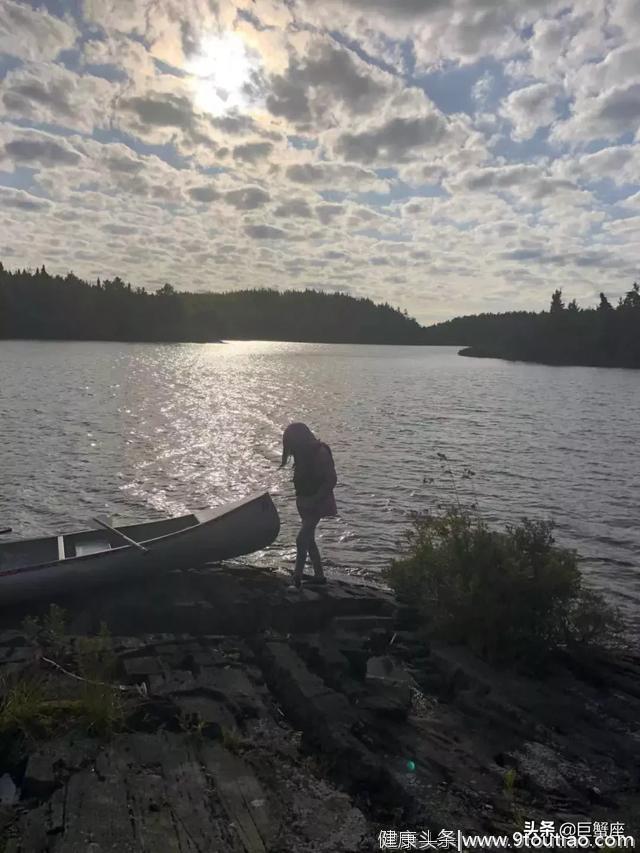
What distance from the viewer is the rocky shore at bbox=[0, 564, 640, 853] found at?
17.2ft

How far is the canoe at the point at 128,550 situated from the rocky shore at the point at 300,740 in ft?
2.20

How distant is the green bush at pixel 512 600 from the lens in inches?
336

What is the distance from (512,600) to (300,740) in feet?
11.5

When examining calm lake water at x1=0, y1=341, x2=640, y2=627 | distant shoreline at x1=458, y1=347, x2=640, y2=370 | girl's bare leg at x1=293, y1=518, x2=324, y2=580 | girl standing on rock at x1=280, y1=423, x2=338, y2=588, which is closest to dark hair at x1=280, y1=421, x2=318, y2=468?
girl standing on rock at x1=280, y1=423, x2=338, y2=588

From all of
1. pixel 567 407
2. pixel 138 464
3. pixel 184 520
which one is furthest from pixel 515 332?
pixel 184 520

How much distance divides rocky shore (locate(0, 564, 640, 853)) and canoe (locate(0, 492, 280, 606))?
2.20 ft

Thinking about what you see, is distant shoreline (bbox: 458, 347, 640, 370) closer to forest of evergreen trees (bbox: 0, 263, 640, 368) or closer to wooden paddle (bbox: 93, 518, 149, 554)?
forest of evergreen trees (bbox: 0, 263, 640, 368)

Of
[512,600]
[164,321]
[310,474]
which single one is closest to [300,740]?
[512,600]

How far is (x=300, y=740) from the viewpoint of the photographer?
6664 mm

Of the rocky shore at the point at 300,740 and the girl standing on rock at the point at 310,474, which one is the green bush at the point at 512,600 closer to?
the rocky shore at the point at 300,740

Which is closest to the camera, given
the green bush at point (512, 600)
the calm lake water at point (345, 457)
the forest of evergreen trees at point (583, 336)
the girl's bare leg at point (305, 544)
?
the green bush at point (512, 600)

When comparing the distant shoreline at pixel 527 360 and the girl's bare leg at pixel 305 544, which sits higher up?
the girl's bare leg at pixel 305 544

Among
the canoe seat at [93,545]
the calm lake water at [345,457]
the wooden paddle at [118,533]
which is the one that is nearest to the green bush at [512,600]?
the calm lake water at [345,457]

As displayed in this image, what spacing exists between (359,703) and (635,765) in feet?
9.28
